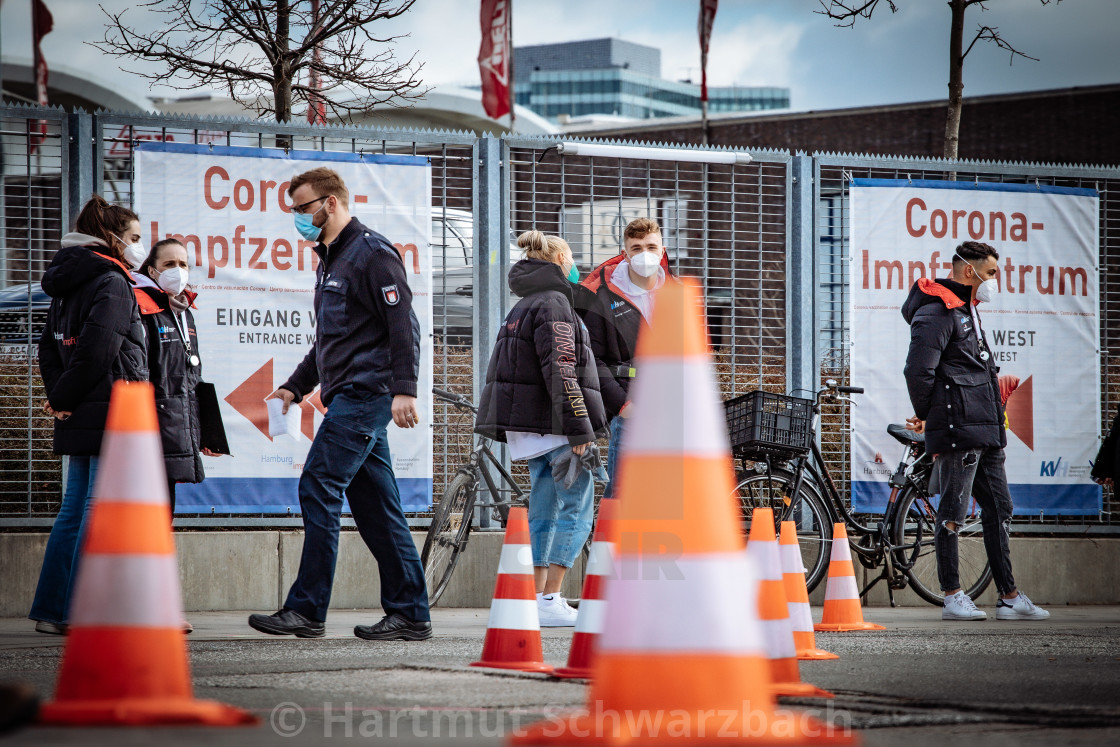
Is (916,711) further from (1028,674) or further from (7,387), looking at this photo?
(7,387)

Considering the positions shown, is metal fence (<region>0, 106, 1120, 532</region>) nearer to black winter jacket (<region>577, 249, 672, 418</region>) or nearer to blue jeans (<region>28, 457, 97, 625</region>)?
black winter jacket (<region>577, 249, 672, 418</region>)

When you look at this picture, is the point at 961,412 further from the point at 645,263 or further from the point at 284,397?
the point at 284,397

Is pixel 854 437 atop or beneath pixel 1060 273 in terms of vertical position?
beneath

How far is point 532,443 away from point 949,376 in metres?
2.74

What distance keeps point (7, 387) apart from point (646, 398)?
6.74 metres

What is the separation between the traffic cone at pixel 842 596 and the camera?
752cm

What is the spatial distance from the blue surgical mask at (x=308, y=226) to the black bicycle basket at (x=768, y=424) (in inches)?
117

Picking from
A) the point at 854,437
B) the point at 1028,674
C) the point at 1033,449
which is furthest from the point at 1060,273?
the point at 1028,674

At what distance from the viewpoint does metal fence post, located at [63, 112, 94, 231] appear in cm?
864

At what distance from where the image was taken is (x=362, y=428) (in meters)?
6.33

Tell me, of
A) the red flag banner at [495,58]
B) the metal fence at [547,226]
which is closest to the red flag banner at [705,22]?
the red flag banner at [495,58]

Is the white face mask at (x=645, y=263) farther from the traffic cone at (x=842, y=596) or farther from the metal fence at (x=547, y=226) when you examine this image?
the traffic cone at (x=842, y=596)

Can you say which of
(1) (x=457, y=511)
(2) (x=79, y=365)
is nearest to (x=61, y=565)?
(2) (x=79, y=365)

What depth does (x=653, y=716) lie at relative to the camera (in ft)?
9.84
